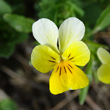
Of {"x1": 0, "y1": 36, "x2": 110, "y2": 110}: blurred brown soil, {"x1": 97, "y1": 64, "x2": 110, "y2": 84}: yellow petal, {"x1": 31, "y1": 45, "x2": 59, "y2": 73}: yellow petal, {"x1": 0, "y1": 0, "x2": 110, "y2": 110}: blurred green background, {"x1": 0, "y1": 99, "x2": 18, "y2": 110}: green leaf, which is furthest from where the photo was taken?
{"x1": 0, "y1": 36, "x2": 110, "y2": 110}: blurred brown soil

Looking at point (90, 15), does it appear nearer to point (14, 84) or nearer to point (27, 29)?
point (27, 29)

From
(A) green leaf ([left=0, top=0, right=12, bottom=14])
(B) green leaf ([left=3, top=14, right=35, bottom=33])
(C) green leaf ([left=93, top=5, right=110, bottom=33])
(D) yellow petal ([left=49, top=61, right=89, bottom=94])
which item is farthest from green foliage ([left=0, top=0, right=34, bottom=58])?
(D) yellow petal ([left=49, top=61, right=89, bottom=94])

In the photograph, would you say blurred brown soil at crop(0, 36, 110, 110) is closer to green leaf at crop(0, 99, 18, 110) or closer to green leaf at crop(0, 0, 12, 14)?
green leaf at crop(0, 99, 18, 110)

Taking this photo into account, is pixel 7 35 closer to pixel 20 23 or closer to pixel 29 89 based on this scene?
pixel 20 23

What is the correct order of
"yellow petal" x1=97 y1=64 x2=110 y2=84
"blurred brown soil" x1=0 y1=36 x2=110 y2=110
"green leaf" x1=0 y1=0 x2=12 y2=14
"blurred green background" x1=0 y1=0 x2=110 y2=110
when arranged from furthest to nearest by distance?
"blurred brown soil" x1=0 y1=36 x2=110 y2=110 < "green leaf" x1=0 y1=0 x2=12 y2=14 < "blurred green background" x1=0 y1=0 x2=110 y2=110 < "yellow petal" x1=97 y1=64 x2=110 y2=84

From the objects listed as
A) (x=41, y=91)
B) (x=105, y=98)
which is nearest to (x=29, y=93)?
(x=41, y=91)

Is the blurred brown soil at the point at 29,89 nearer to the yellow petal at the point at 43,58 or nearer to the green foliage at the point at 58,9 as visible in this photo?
the green foliage at the point at 58,9
